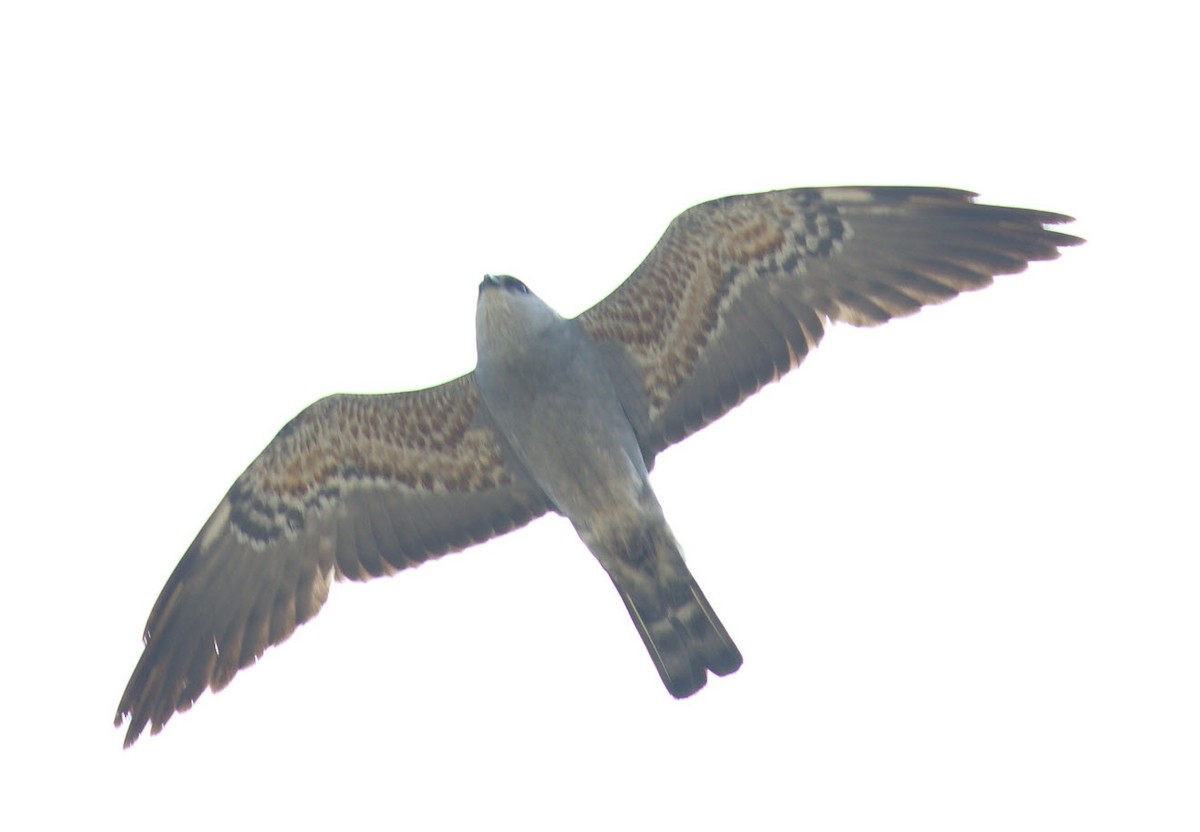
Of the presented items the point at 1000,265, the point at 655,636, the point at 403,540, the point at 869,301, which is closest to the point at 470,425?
the point at 403,540

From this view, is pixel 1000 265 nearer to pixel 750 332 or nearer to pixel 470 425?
pixel 750 332

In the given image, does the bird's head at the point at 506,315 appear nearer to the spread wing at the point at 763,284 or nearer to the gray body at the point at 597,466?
the gray body at the point at 597,466

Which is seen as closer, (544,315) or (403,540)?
(544,315)

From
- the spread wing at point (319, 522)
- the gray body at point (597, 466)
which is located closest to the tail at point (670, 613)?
the gray body at point (597, 466)

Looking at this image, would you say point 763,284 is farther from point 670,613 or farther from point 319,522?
point 319,522

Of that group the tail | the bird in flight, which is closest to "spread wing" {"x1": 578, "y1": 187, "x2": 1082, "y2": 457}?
the bird in flight

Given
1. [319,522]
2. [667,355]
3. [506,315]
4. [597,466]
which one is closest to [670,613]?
[597,466]
